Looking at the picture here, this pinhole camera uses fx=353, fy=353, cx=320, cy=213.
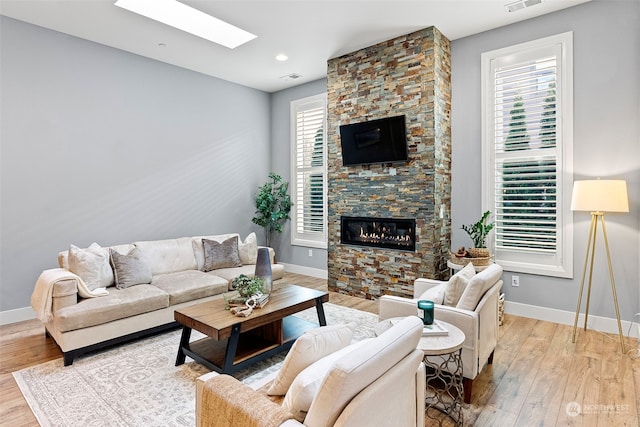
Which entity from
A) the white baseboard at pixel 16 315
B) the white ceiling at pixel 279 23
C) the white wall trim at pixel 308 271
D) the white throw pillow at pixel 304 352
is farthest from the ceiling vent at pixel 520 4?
the white baseboard at pixel 16 315

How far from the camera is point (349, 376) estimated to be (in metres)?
1.13

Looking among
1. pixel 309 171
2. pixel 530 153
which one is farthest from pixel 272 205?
pixel 530 153

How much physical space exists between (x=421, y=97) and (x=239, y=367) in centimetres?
360

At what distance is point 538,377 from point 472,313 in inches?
36.4

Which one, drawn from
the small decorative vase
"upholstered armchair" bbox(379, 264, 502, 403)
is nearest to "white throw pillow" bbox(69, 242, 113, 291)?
the small decorative vase

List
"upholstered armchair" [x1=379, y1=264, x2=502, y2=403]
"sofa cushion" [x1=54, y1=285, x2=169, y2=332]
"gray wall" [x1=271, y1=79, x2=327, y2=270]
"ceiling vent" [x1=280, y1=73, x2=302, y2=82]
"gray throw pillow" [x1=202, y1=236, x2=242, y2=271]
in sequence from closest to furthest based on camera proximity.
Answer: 1. "upholstered armchair" [x1=379, y1=264, x2=502, y2=403]
2. "sofa cushion" [x1=54, y1=285, x2=169, y2=332]
3. "gray throw pillow" [x1=202, y1=236, x2=242, y2=271]
4. "ceiling vent" [x1=280, y1=73, x2=302, y2=82]
5. "gray wall" [x1=271, y1=79, x2=327, y2=270]

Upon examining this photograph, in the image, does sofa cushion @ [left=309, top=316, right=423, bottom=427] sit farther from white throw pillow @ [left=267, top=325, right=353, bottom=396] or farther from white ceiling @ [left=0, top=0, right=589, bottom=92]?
white ceiling @ [left=0, top=0, right=589, bottom=92]

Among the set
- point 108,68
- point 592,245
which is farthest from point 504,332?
point 108,68

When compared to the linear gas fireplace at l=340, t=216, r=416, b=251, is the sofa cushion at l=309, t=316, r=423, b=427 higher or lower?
lower

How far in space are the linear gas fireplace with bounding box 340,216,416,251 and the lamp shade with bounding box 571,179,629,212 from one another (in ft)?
5.77

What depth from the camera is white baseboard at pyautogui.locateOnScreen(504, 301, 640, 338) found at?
3512 millimetres

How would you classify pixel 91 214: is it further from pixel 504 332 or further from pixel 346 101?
pixel 504 332

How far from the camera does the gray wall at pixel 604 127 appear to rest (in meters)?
3.48

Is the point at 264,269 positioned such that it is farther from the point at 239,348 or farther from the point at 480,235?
the point at 480,235
